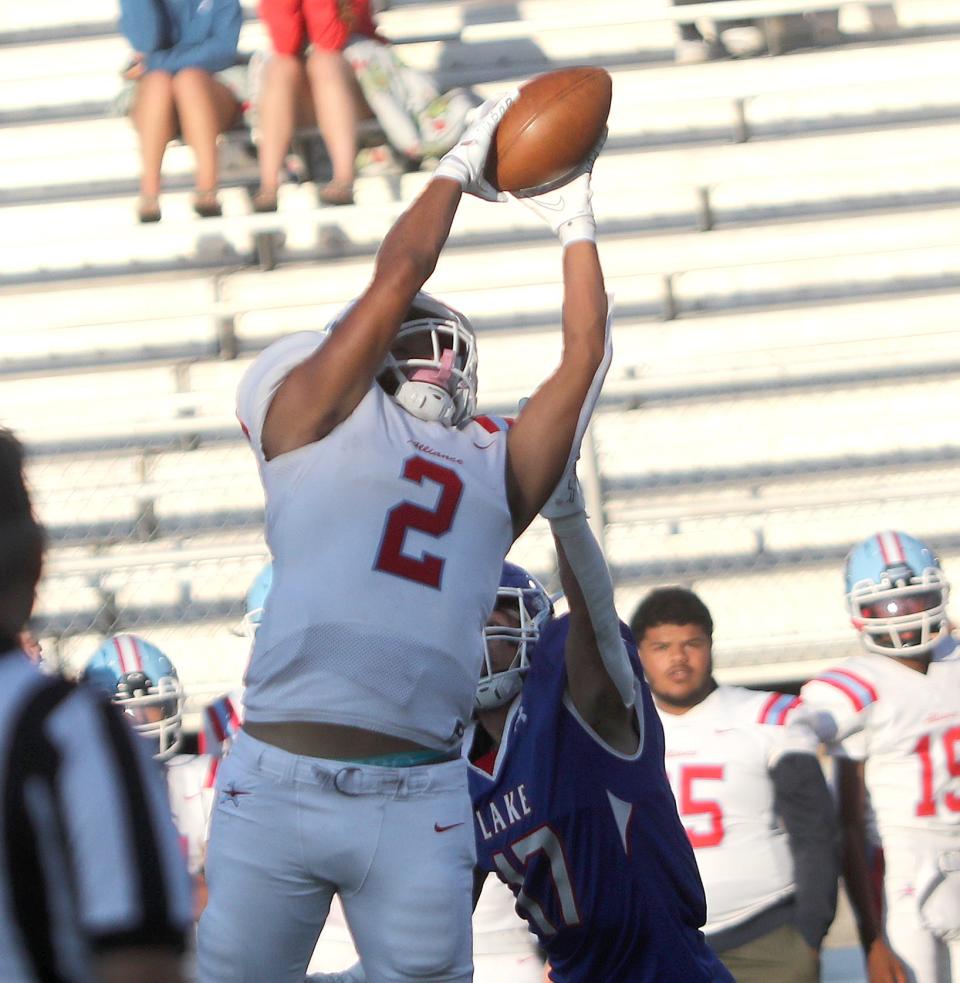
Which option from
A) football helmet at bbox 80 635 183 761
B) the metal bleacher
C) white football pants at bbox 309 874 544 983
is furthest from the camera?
the metal bleacher

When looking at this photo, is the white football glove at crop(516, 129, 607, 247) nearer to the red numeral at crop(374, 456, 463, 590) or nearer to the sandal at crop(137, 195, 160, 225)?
the red numeral at crop(374, 456, 463, 590)

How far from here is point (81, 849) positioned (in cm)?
136

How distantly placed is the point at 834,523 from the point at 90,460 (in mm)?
3053

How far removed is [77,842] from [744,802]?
314cm

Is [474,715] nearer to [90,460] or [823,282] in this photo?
[90,460]

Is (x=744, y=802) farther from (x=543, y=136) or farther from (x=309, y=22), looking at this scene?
(x=309, y=22)

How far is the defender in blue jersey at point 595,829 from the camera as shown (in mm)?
2852

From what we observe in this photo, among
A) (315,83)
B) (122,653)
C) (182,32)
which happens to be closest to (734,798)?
(122,653)

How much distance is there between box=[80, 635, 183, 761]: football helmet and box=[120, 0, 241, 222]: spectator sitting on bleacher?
2.68 m

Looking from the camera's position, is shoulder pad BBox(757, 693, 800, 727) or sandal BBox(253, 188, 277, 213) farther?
sandal BBox(253, 188, 277, 213)

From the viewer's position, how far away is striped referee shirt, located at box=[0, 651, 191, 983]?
4.47ft

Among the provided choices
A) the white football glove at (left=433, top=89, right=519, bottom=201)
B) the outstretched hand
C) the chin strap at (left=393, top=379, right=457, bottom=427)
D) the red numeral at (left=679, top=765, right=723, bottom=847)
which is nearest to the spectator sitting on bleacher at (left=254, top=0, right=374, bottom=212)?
the red numeral at (left=679, top=765, right=723, bottom=847)

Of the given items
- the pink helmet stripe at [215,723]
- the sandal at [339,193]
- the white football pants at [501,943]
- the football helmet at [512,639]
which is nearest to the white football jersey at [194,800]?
the pink helmet stripe at [215,723]

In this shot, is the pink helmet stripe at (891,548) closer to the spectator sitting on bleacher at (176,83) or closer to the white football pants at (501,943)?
the white football pants at (501,943)
